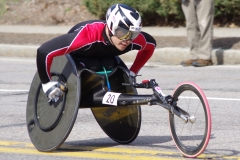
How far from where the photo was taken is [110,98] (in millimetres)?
5727

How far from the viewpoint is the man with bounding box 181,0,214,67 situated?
11.5m

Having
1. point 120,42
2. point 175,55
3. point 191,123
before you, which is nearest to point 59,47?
point 120,42

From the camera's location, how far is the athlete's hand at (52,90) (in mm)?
5707

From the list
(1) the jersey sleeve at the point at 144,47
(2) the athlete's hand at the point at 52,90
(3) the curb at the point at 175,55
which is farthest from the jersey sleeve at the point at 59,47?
(3) the curb at the point at 175,55

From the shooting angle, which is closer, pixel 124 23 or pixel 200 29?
pixel 124 23

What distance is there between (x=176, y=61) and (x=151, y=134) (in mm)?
5722

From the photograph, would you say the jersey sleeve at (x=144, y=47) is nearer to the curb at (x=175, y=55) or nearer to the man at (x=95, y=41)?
Answer: the man at (x=95, y=41)

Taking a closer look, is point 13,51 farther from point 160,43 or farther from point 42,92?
point 42,92

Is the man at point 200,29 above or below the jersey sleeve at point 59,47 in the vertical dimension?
below

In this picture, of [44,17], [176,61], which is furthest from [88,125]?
[44,17]

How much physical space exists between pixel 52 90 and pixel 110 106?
53 centimetres

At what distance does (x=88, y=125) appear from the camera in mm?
7145

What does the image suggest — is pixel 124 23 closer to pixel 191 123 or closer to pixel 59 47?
pixel 59 47

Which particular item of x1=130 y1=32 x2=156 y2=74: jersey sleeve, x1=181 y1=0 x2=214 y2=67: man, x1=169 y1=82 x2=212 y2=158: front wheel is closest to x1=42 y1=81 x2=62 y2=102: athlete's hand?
x1=130 y1=32 x2=156 y2=74: jersey sleeve
